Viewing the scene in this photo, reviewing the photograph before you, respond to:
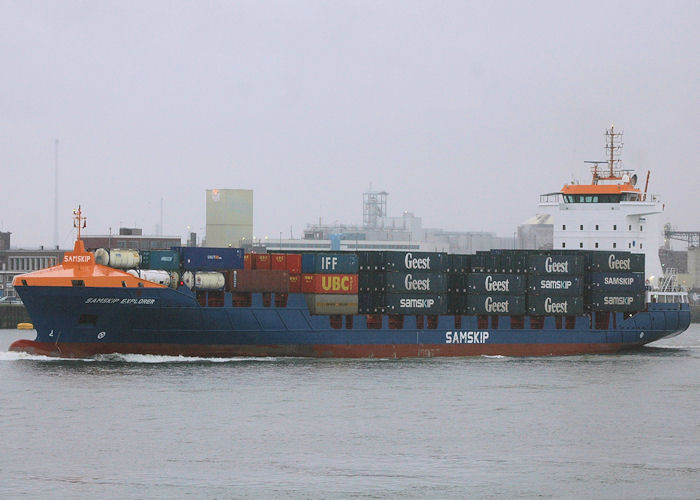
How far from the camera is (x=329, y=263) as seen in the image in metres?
61.3

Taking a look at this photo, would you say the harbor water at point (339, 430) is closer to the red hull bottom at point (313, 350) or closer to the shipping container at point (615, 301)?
the red hull bottom at point (313, 350)

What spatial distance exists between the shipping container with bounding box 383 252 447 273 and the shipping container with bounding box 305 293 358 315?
3278mm

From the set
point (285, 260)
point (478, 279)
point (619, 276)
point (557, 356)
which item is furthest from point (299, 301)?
point (619, 276)

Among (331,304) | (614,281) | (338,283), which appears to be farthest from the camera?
(614,281)

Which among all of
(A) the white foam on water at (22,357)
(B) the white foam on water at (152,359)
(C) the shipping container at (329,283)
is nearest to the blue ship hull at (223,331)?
(B) the white foam on water at (152,359)

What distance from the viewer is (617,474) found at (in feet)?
117

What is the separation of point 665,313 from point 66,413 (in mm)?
43097

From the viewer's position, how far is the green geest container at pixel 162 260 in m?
58.2

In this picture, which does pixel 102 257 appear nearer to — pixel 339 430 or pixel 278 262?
pixel 278 262

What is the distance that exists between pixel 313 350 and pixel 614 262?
21026mm

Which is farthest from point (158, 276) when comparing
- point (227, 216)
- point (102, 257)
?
point (227, 216)

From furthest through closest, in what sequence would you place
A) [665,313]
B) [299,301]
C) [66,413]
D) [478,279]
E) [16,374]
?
[665,313] → [478,279] → [299,301] → [16,374] → [66,413]

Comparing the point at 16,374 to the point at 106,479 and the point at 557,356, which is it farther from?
the point at 557,356

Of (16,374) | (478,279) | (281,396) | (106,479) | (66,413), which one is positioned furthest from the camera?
(478,279)
